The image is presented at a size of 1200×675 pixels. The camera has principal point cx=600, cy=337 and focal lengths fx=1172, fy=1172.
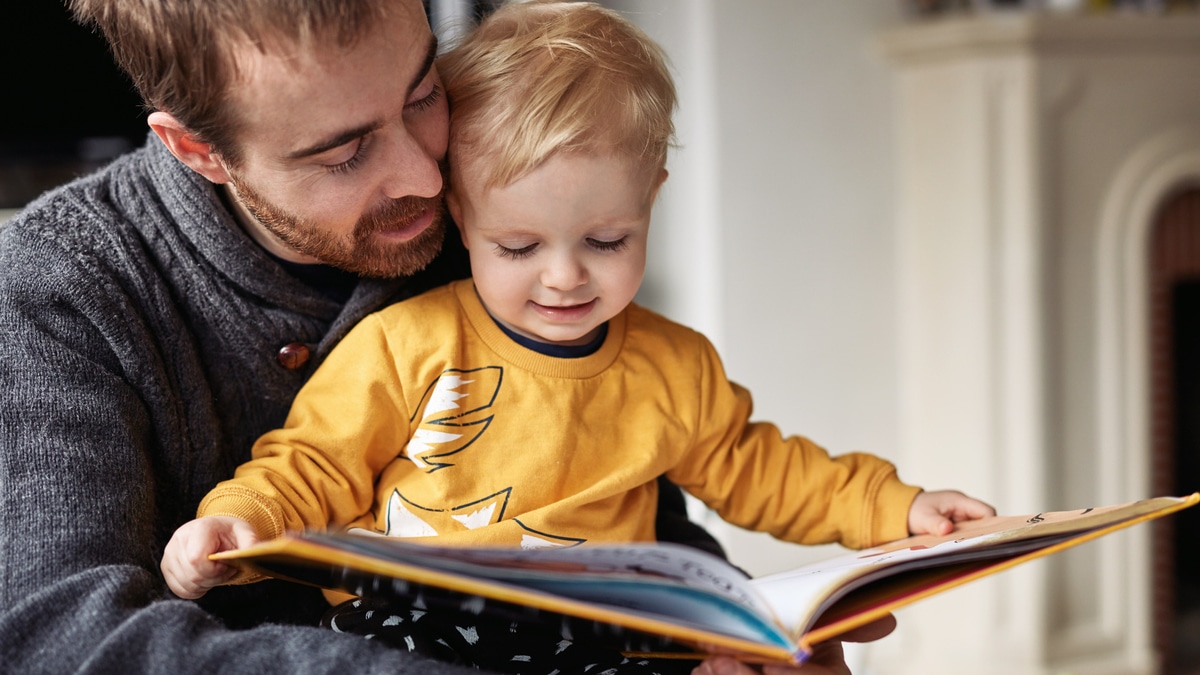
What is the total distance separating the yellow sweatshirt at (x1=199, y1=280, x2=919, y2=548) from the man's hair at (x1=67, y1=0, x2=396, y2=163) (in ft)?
0.71

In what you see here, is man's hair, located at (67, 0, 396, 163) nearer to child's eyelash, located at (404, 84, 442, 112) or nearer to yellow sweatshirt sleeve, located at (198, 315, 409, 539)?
child's eyelash, located at (404, 84, 442, 112)

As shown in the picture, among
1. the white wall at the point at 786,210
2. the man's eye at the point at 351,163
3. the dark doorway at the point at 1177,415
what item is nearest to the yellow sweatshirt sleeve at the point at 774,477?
the man's eye at the point at 351,163

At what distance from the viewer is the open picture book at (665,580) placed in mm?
643

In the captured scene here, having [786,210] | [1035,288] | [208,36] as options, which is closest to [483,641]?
[208,36]

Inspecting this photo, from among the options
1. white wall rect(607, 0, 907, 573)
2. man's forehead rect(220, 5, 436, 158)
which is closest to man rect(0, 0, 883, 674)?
man's forehead rect(220, 5, 436, 158)

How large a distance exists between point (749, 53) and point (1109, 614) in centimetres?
154

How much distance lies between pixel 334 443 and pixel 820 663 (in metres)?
0.42

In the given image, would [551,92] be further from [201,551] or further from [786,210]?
[786,210]

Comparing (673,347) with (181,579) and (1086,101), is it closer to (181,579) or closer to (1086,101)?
(181,579)

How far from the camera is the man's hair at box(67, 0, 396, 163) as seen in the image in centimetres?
86

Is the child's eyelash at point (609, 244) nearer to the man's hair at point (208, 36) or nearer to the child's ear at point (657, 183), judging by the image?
the child's ear at point (657, 183)

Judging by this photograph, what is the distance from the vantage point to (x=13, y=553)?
2.55 ft

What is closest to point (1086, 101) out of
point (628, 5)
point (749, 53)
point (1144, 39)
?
point (1144, 39)

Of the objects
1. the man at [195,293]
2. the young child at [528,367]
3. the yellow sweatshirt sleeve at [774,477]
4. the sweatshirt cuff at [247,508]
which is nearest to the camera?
the man at [195,293]
